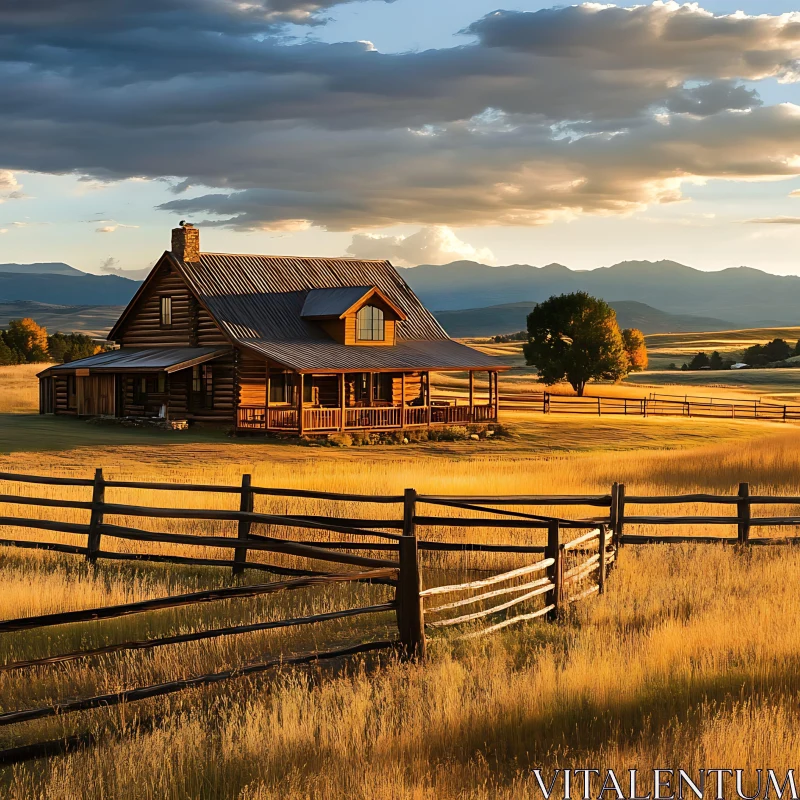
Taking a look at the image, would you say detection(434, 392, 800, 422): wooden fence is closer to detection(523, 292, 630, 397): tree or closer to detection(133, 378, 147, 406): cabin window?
detection(523, 292, 630, 397): tree

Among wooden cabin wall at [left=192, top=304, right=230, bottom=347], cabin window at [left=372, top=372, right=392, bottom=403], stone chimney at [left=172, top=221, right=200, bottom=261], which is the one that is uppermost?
stone chimney at [left=172, top=221, right=200, bottom=261]

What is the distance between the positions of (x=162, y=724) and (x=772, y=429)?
53.8 meters

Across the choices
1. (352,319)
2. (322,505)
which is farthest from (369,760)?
(352,319)

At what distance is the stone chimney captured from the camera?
4822 centimetres

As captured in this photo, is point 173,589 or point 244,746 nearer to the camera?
point 244,746

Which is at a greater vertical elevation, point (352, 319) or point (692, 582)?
point (352, 319)

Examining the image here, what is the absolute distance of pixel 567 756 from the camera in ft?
23.1

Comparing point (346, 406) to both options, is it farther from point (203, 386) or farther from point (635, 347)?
point (635, 347)

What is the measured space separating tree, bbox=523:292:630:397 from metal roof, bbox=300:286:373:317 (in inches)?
1085

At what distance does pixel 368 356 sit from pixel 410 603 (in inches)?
1467

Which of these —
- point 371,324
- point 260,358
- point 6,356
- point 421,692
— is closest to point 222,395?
point 260,358

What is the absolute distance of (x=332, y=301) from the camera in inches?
1901

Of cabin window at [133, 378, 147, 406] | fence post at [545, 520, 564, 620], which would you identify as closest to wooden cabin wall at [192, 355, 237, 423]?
A: cabin window at [133, 378, 147, 406]

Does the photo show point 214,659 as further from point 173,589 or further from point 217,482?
point 217,482
